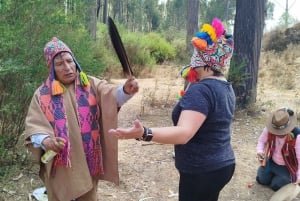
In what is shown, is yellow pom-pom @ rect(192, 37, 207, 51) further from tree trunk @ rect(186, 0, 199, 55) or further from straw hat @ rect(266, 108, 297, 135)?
tree trunk @ rect(186, 0, 199, 55)

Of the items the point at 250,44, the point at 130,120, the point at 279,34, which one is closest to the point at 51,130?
the point at 130,120

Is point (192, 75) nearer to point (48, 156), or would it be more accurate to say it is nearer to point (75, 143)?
point (75, 143)

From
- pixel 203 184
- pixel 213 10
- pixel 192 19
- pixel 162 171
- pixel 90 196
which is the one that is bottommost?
pixel 162 171

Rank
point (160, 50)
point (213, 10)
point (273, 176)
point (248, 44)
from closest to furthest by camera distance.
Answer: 1. point (273, 176)
2. point (248, 44)
3. point (160, 50)
4. point (213, 10)

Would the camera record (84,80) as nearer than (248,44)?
Yes

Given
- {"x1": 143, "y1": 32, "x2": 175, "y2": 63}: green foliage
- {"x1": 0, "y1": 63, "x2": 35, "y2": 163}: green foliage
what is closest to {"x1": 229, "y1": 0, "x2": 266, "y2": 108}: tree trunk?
{"x1": 0, "y1": 63, "x2": 35, "y2": 163}: green foliage

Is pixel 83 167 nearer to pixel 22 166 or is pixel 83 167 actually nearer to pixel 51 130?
pixel 51 130

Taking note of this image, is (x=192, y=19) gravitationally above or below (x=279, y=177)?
above

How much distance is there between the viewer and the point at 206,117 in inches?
85.1

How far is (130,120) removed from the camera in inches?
275

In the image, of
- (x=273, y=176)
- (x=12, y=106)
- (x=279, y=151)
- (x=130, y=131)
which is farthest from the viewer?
(x=273, y=176)

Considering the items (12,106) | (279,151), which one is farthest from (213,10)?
(12,106)

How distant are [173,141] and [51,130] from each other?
0.98 m

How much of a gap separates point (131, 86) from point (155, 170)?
2.70 metres
